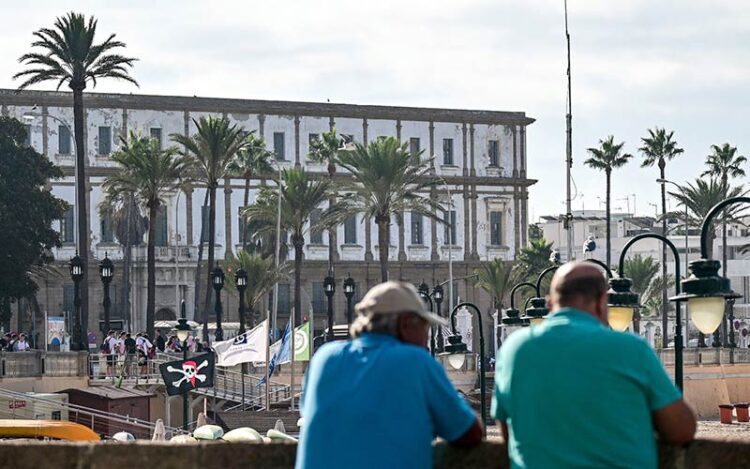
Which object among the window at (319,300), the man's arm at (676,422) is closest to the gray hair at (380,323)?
the man's arm at (676,422)

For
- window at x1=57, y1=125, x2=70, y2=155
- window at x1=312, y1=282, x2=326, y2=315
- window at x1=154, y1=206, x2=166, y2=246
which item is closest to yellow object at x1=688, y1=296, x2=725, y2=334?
window at x1=57, y1=125, x2=70, y2=155

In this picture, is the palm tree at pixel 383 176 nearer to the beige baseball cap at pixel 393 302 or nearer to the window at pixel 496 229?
the window at pixel 496 229

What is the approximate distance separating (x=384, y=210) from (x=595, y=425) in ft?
215

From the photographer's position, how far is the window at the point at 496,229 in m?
95.0

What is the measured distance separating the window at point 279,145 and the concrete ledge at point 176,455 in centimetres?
8430

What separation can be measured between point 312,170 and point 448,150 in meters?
7.91

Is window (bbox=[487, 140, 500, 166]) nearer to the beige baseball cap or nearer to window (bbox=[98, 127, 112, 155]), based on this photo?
window (bbox=[98, 127, 112, 155])

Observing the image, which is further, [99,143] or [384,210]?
[99,143]

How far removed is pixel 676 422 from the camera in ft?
18.1

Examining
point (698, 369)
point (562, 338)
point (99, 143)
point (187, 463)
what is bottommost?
point (698, 369)

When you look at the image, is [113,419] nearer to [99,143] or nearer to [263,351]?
[263,351]

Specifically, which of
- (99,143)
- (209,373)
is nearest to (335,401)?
(209,373)

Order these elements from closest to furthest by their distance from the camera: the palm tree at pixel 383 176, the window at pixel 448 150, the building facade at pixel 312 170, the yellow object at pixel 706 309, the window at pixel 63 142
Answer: the yellow object at pixel 706 309, the palm tree at pixel 383 176, the building facade at pixel 312 170, the window at pixel 63 142, the window at pixel 448 150

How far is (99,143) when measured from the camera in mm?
87375
